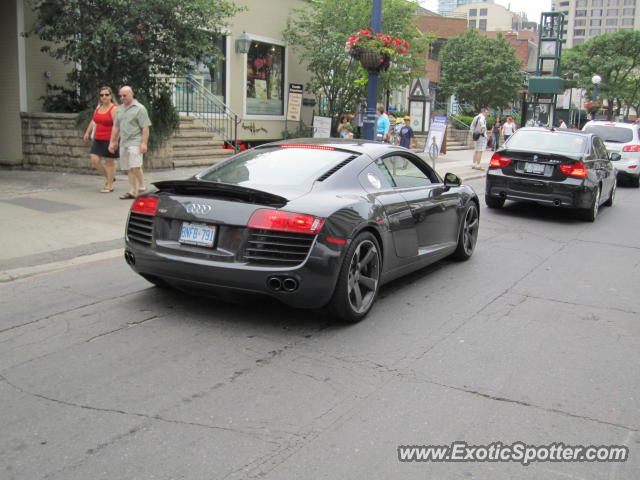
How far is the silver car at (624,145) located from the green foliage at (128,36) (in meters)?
10.6

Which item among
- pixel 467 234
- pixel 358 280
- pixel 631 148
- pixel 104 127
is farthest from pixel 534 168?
pixel 631 148

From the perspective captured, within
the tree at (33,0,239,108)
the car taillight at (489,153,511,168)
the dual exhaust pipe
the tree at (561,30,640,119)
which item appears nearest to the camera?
the dual exhaust pipe

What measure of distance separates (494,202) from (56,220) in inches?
300

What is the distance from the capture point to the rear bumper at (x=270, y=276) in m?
4.85

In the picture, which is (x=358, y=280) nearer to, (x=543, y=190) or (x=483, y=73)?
(x=543, y=190)

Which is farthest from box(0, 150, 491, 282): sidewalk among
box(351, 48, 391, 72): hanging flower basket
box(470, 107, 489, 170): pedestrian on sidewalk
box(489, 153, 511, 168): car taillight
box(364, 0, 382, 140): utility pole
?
box(470, 107, 489, 170): pedestrian on sidewalk

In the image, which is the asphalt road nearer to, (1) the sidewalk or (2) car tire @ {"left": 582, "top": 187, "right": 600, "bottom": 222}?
(1) the sidewalk

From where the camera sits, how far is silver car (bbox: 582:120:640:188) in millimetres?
18078

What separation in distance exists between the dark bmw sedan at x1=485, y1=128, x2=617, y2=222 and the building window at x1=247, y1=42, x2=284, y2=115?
1125 cm

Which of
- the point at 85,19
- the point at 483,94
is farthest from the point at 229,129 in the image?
the point at 483,94

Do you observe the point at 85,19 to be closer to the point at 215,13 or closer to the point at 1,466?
the point at 215,13

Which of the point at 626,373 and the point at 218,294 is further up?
the point at 218,294

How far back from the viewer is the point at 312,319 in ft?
17.9

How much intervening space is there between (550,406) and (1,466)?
2.95 meters
